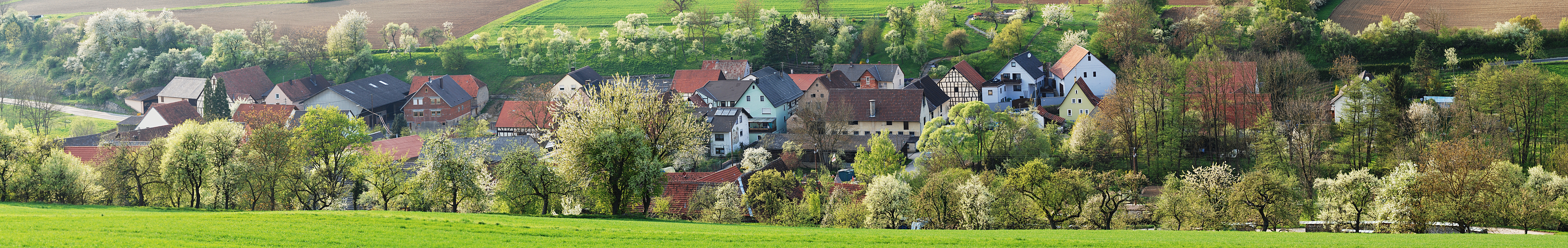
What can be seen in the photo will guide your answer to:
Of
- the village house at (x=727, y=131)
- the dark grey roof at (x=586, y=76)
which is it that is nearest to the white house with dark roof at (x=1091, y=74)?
the village house at (x=727, y=131)

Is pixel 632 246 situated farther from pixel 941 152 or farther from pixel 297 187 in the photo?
pixel 941 152

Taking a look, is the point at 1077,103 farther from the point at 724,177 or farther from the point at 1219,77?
the point at 724,177

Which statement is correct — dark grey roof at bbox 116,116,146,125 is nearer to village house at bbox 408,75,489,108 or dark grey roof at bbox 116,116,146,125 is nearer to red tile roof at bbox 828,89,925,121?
village house at bbox 408,75,489,108

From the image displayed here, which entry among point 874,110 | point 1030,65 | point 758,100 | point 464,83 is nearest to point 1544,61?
point 1030,65

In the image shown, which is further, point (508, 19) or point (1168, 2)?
point (508, 19)

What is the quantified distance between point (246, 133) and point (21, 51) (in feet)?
277

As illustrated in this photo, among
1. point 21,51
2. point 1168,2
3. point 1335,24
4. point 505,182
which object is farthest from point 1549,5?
point 21,51

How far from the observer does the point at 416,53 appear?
341 feet

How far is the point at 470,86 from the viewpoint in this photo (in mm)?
85562

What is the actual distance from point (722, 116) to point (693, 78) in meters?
21.7

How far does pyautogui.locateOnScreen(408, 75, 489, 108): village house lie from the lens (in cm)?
8369

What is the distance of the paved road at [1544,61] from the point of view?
71.2 meters

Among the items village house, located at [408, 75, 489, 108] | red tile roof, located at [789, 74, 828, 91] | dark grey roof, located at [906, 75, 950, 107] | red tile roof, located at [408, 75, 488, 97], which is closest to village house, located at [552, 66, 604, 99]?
village house, located at [408, 75, 489, 108]

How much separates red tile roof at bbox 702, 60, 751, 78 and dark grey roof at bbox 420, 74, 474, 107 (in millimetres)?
19978
